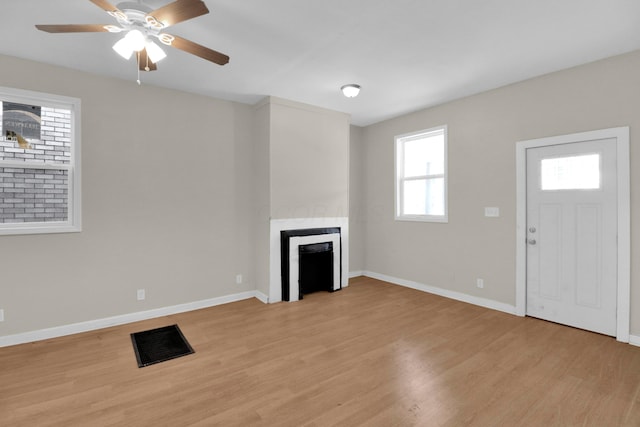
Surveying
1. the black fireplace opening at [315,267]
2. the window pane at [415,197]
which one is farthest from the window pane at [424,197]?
the black fireplace opening at [315,267]

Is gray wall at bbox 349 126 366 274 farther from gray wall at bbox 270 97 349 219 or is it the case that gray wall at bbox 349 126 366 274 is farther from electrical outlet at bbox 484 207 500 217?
electrical outlet at bbox 484 207 500 217

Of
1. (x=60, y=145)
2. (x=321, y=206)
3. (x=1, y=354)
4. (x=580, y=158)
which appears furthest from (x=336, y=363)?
(x=60, y=145)

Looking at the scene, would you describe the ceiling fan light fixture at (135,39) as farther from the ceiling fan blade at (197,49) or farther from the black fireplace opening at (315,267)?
the black fireplace opening at (315,267)

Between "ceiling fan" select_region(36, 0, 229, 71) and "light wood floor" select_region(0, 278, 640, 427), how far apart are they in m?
2.45

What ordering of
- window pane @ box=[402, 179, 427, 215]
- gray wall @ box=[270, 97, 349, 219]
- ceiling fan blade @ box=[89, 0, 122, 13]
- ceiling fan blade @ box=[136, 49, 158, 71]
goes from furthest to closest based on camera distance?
window pane @ box=[402, 179, 427, 215], gray wall @ box=[270, 97, 349, 219], ceiling fan blade @ box=[136, 49, 158, 71], ceiling fan blade @ box=[89, 0, 122, 13]

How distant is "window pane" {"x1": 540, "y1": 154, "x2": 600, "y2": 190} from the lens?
3092 millimetres

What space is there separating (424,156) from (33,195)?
4.89m

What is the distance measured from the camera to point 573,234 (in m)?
3.21

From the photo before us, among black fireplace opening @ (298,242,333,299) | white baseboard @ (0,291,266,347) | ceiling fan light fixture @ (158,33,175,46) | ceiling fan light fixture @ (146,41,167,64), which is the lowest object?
white baseboard @ (0,291,266,347)

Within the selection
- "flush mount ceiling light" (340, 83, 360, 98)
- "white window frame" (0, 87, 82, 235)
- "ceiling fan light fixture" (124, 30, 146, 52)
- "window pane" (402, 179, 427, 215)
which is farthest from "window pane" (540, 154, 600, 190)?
"white window frame" (0, 87, 82, 235)

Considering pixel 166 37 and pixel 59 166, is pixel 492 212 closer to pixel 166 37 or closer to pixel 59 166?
pixel 166 37

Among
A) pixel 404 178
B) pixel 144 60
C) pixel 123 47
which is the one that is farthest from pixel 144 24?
pixel 404 178

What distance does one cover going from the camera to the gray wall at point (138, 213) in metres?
3.02

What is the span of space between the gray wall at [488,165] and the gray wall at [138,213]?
239 centimetres
